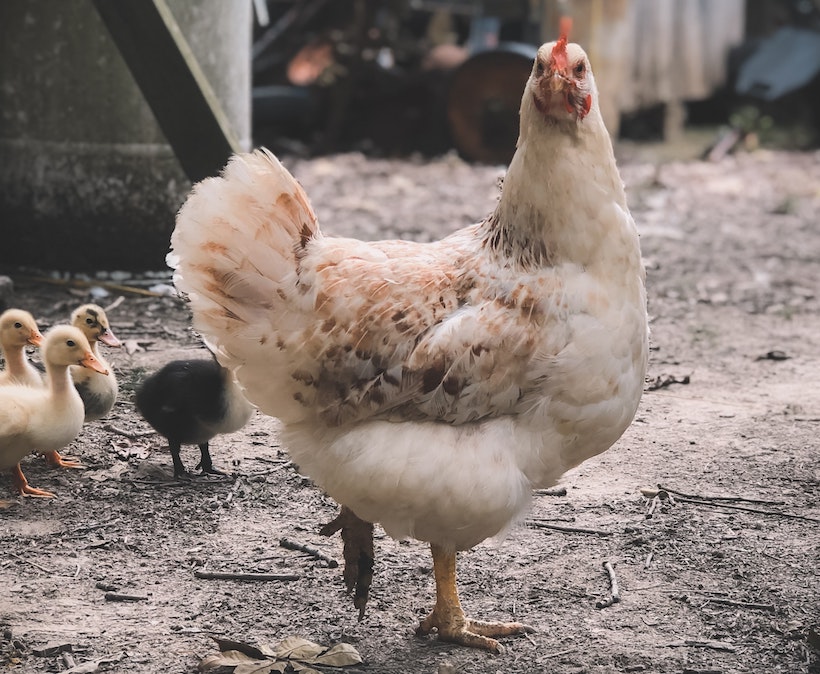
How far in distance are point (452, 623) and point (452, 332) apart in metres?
0.90

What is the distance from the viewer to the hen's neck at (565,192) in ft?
10.2

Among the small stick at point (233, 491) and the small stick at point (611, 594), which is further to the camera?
the small stick at point (233, 491)

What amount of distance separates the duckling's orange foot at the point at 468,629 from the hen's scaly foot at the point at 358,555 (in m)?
0.21

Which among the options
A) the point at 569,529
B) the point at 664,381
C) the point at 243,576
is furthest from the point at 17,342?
the point at 664,381

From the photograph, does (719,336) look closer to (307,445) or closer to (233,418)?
(233,418)

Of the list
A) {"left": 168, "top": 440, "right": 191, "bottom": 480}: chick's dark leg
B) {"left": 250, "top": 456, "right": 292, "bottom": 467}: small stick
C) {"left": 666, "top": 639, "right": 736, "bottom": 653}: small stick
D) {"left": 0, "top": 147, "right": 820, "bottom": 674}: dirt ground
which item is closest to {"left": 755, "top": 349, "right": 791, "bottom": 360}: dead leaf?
{"left": 0, "top": 147, "right": 820, "bottom": 674}: dirt ground

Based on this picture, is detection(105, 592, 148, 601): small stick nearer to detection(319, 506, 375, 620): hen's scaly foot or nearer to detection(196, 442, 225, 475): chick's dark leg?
detection(319, 506, 375, 620): hen's scaly foot

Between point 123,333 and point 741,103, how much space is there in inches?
410

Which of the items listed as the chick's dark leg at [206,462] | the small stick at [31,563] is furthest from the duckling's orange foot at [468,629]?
the chick's dark leg at [206,462]

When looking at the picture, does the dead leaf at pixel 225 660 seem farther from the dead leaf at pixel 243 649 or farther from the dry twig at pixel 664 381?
the dry twig at pixel 664 381

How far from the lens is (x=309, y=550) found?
3814 mm

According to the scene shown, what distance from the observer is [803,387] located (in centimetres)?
548

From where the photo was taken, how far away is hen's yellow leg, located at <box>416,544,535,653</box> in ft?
10.7

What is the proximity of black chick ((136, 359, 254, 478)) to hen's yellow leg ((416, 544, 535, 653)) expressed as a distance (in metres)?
1.33
